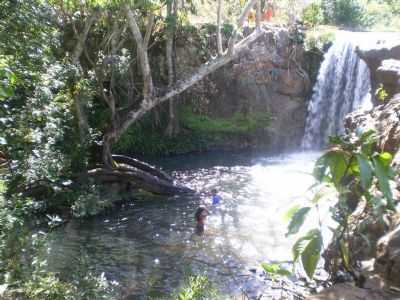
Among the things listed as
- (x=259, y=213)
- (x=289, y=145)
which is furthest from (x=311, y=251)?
(x=289, y=145)

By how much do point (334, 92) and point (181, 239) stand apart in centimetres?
1169

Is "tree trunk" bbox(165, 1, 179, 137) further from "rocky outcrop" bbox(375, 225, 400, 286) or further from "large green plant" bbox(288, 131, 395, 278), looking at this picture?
"rocky outcrop" bbox(375, 225, 400, 286)

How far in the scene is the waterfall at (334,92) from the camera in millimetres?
17844

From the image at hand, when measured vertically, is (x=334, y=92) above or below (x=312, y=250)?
below

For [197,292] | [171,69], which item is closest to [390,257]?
[197,292]

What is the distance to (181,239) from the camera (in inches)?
372

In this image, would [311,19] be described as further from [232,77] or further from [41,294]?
[41,294]

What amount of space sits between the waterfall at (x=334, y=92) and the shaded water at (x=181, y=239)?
17.8ft

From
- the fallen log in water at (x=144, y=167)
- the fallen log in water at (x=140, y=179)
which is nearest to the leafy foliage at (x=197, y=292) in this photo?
the fallen log in water at (x=140, y=179)

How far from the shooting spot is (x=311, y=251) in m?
4.42

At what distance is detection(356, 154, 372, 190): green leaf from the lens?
3939mm

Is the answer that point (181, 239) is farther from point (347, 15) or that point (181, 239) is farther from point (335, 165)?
point (347, 15)

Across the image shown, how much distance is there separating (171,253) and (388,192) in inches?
216

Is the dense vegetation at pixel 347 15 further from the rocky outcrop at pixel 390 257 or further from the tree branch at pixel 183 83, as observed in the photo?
the rocky outcrop at pixel 390 257
